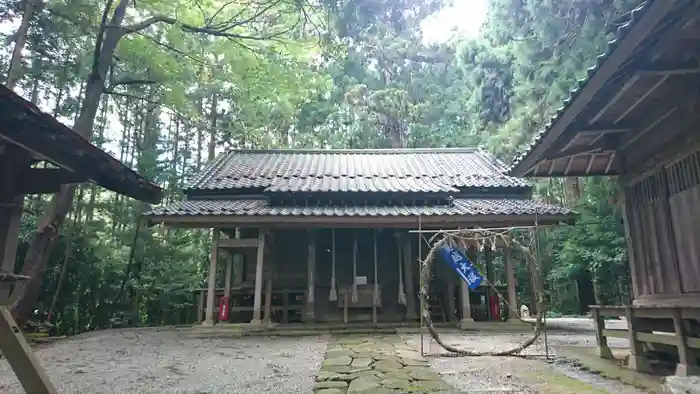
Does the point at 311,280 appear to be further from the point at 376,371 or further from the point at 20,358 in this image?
the point at 20,358

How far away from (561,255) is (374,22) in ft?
38.8

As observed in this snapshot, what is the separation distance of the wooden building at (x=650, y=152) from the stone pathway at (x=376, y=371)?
7.42 ft

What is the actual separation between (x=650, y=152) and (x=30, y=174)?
6.25 m

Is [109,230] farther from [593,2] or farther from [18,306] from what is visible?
[593,2]

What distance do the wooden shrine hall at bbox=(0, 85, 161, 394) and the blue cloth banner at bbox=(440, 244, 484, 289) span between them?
178 inches

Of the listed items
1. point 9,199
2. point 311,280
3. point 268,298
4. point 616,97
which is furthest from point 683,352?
point 268,298

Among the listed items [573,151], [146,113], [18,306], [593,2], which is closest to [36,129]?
[573,151]

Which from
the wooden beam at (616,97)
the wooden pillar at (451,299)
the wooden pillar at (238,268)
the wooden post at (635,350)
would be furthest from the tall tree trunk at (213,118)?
the wooden post at (635,350)

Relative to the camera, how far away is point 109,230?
15.4 m

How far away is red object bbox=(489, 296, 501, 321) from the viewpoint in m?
10.6

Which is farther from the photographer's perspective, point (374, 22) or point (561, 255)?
point (561, 255)

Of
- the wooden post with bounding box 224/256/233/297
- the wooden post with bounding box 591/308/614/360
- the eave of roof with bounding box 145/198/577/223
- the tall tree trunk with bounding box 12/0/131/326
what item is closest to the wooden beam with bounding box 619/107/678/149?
the wooden post with bounding box 591/308/614/360

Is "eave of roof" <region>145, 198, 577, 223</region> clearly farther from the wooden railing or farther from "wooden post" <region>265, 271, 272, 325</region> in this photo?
the wooden railing

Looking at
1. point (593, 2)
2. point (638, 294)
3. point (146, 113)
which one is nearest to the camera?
point (638, 294)
